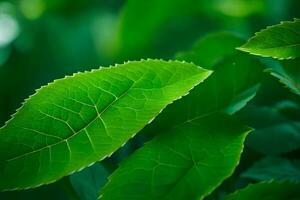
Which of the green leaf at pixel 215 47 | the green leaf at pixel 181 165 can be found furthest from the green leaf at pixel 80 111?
the green leaf at pixel 215 47

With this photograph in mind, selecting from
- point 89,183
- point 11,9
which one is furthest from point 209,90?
point 11,9

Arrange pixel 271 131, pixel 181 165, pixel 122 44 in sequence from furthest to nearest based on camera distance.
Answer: pixel 122 44, pixel 271 131, pixel 181 165

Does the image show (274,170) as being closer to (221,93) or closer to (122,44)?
(221,93)

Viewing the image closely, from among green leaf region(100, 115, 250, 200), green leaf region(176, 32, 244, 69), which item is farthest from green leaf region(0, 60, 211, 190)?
green leaf region(176, 32, 244, 69)

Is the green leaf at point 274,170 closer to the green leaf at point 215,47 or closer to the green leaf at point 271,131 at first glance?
the green leaf at point 271,131

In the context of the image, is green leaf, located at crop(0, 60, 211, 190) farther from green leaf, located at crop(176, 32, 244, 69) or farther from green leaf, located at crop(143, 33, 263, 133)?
green leaf, located at crop(176, 32, 244, 69)

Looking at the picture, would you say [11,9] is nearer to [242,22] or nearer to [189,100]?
[242,22]

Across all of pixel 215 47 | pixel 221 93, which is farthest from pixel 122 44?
pixel 221 93
